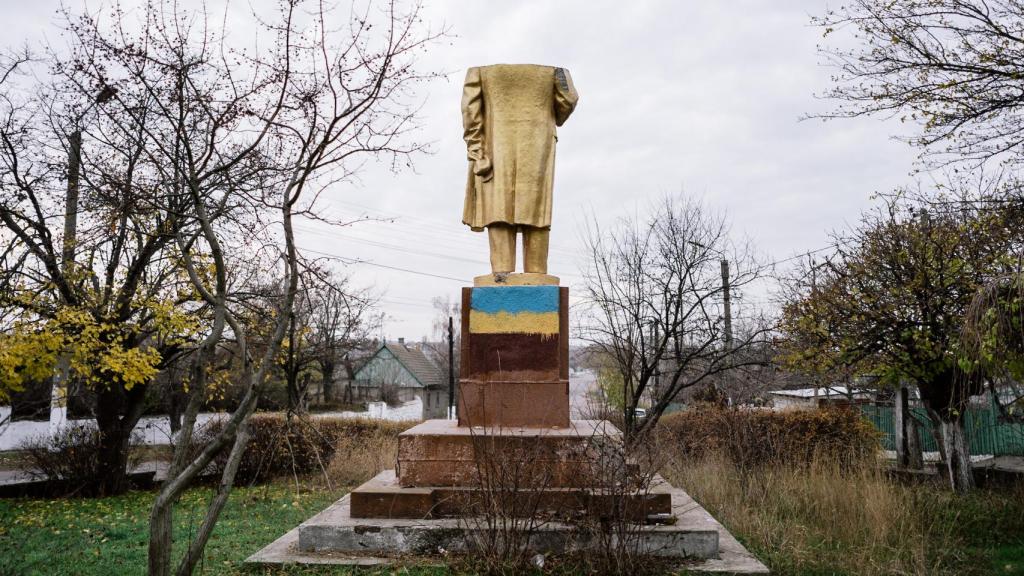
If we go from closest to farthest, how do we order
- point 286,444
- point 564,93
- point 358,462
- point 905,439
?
1. point 564,93
2. point 358,462
3. point 905,439
4. point 286,444

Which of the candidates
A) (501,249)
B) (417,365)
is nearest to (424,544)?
(501,249)

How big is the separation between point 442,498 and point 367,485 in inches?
30.2

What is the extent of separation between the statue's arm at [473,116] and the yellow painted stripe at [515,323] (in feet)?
5.22

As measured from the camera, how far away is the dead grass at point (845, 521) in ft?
18.4

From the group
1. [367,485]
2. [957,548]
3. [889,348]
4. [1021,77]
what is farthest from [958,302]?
[367,485]

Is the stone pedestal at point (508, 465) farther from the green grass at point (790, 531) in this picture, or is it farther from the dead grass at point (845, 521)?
the dead grass at point (845, 521)

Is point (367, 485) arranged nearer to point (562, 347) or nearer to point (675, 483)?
point (562, 347)

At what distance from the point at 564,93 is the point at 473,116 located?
36.5 inches

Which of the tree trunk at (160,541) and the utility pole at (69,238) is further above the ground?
the utility pole at (69,238)

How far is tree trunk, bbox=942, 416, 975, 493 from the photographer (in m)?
10.2

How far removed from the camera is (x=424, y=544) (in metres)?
5.39

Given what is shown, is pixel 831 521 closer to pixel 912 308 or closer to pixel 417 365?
pixel 912 308

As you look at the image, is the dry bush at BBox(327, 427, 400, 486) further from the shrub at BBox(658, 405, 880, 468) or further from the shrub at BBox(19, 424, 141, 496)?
the shrub at BBox(658, 405, 880, 468)

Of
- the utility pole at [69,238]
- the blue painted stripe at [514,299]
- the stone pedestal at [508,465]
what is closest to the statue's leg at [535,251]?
the stone pedestal at [508,465]
